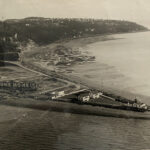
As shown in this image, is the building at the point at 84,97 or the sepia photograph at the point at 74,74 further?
the building at the point at 84,97

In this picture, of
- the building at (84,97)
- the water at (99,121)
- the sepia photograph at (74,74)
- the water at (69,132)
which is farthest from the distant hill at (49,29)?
the water at (69,132)

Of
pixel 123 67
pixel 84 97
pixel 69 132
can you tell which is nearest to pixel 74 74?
pixel 84 97

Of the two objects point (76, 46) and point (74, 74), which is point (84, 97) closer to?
point (74, 74)

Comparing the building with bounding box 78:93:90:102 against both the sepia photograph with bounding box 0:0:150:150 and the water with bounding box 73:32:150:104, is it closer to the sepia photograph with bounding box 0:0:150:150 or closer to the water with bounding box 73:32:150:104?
→ the sepia photograph with bounding box 0:0:150:150

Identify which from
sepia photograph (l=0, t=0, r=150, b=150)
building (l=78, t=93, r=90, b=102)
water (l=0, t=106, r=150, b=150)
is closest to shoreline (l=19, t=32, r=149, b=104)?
sepia photograph (l=0, t=0, r=150, b=150)

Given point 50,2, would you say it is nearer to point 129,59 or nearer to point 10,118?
point 129,59

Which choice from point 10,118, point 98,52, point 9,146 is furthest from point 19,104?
point 98,52

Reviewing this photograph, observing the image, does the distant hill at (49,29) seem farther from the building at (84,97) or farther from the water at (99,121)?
the building at (84,97)
